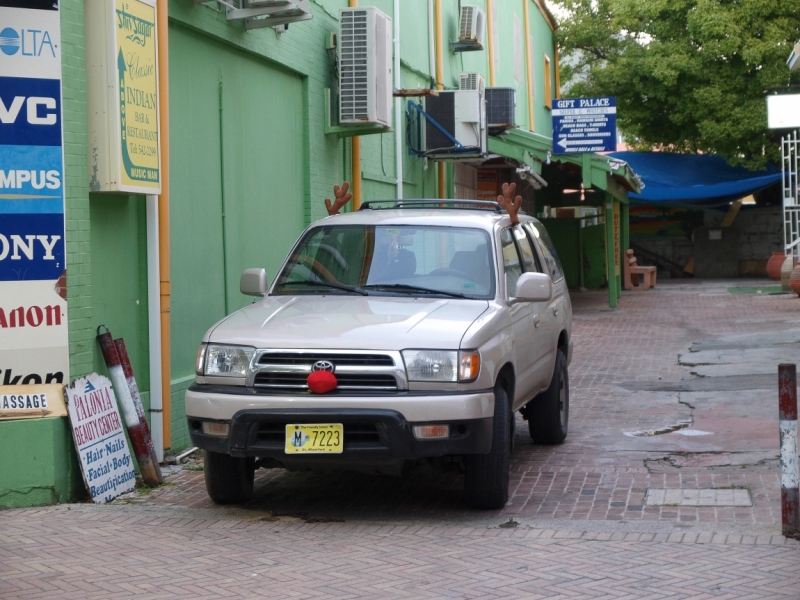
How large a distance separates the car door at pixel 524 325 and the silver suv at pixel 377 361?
0.10 feet

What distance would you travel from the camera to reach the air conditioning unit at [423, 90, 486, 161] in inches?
676

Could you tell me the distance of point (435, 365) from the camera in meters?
6.23

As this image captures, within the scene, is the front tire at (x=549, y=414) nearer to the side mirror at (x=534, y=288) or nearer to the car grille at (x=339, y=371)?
the side mirror at (x=534, y=288)

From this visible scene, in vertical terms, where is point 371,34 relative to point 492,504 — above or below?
above

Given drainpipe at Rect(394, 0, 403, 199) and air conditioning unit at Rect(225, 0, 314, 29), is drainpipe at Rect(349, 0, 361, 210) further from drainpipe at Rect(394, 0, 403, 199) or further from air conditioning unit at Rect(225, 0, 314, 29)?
air conditioning unit at Rect(225, 0, 314, 29)

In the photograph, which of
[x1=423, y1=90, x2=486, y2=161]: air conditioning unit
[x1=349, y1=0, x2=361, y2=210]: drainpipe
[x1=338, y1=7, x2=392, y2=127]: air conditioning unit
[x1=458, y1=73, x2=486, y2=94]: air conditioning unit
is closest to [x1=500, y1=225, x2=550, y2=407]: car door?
[x1=338, y1=7, x2=392, y2=127]: air conditioning unit

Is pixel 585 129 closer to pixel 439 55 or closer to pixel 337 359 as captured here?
pixel 439 55

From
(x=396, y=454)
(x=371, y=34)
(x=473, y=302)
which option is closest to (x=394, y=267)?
(x=473, y=302)

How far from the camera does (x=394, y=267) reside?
7.45 meters

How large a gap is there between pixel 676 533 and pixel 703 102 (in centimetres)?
2694

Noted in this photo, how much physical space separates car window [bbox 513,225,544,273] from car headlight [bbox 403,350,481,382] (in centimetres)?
215

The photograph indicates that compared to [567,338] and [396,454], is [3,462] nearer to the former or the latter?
[396,454]

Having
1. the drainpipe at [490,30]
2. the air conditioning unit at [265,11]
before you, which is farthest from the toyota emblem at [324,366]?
the drainpipe at [490,30]

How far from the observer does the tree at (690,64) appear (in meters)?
30.6
